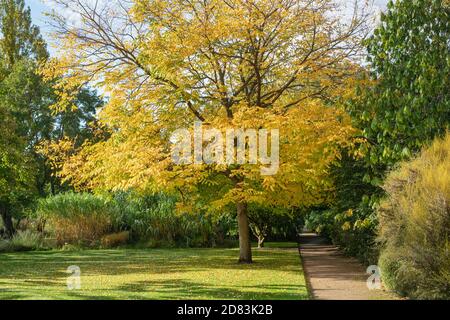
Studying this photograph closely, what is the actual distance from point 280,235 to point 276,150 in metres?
14.6

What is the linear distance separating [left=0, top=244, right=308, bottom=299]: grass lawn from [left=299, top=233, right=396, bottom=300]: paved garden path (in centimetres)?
36

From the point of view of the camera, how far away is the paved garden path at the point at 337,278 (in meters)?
10.4

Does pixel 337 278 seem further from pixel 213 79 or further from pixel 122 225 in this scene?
pixel 122 225

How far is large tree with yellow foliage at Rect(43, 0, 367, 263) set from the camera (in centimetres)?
1422

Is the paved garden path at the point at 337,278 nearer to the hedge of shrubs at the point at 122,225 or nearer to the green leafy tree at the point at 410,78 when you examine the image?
the green leafy tree at the point at 410,78

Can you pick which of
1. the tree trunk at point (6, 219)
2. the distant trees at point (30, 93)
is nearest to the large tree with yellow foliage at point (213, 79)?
the tree trunk at point (6, 219)

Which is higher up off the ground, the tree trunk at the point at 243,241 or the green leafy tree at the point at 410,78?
the green leafy tree at the point at 410,78

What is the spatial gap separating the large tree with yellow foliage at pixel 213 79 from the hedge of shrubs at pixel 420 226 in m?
3.60

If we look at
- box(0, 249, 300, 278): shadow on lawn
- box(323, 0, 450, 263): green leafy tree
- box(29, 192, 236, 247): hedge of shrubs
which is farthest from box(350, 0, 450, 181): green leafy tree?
box(29, 192, 236, 247): hedge of shrubs

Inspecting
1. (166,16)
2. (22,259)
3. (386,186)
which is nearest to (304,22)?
(166,16)

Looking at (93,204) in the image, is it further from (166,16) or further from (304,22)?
(304,22)

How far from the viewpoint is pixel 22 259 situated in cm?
1988

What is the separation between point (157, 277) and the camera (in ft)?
44.8

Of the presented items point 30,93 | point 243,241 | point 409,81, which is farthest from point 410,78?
point 30,93
